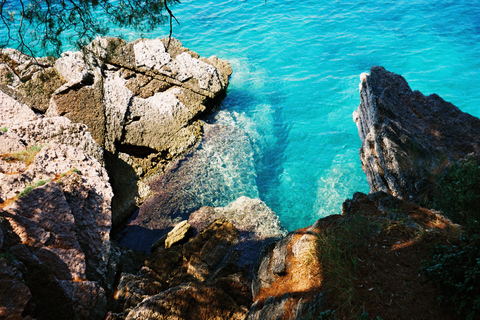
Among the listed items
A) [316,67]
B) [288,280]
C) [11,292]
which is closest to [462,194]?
[288,280]

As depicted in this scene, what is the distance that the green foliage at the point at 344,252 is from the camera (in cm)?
457

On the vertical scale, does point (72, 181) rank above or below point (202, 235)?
above

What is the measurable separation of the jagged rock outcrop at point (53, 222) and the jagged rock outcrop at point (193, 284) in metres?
0.79

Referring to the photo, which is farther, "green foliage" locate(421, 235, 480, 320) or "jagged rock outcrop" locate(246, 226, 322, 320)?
"jagged rock outcrop" locate(246, 226, 322, 320)

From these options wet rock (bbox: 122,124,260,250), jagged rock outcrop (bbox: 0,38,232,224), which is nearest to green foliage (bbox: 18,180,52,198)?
jagged rock outcrop (bbox: 0,38,232,224)

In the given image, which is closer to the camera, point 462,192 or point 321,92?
point 462,192

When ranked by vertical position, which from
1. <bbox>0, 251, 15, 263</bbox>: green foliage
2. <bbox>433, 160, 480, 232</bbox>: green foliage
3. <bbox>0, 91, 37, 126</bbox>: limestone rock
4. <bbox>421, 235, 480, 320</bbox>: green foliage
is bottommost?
<bbox>433, 160, 480, 232</bbox>: green foliage

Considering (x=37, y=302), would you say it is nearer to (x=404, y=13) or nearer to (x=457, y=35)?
(x=457, y=35)

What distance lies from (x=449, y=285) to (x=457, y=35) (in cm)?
2250

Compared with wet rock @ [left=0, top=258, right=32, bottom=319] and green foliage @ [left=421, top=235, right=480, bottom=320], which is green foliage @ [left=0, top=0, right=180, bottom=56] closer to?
wet rock @ [left=0, top=258, right=32, bottom=319]

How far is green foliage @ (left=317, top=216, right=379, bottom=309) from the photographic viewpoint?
180 inches

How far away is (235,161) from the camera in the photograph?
14.1 meters

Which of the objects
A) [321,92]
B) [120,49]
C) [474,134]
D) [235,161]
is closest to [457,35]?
[321,92]

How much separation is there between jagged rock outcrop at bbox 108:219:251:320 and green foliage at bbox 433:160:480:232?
5.11 m
